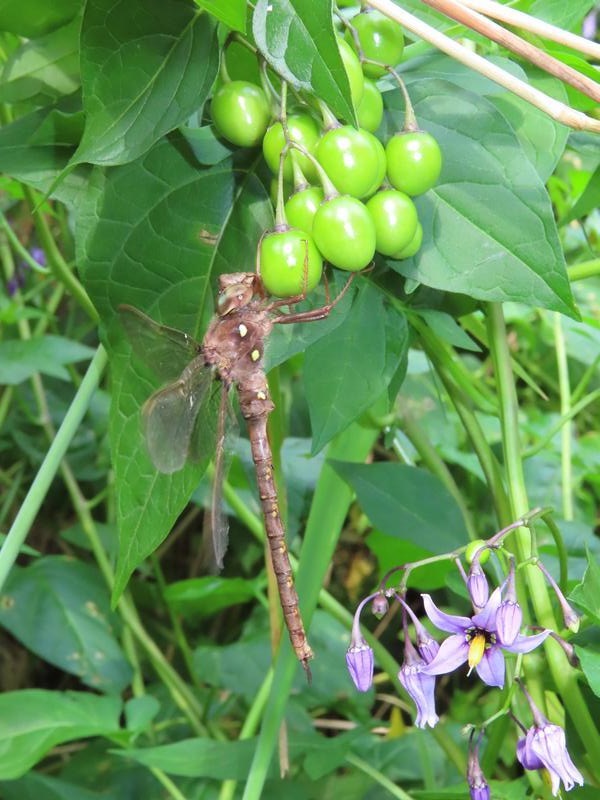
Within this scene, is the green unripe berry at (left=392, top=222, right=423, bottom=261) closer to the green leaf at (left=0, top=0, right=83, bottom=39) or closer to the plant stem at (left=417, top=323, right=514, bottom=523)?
the plant stem at (left=417, top=323, right=514, bottom=523)

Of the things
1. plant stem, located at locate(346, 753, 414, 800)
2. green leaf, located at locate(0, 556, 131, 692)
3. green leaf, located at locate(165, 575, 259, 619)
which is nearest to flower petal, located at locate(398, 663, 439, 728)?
plant stem, located at locate(346, 753, 414, 800)

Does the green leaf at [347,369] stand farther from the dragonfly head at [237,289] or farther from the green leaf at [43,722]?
the green leaf at [43,722]

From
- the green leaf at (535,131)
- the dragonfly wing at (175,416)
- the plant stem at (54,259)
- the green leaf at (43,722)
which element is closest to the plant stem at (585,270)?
the green leaf at (535,131)

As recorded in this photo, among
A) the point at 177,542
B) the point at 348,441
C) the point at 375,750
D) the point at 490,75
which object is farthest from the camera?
the point at 177,542

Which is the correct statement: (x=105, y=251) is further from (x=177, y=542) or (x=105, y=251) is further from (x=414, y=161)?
(x=177, y=542)

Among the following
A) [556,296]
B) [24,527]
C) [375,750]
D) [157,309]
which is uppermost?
[556,296]

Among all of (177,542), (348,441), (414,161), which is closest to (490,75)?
(414,161)

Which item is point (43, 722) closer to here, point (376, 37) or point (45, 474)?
point (45, 474)
